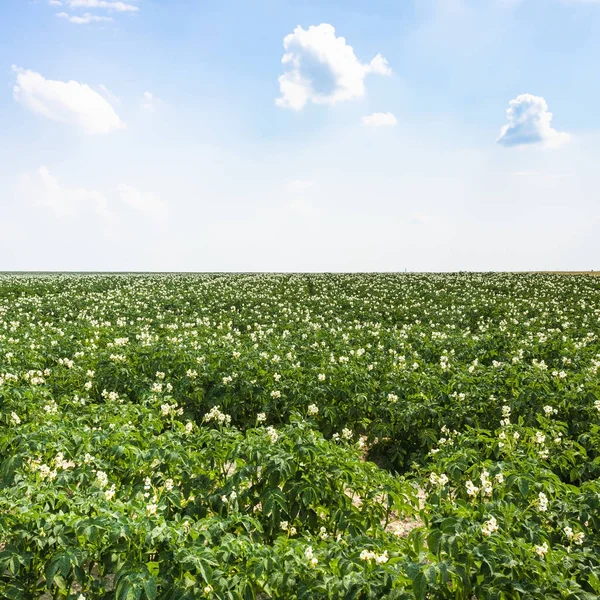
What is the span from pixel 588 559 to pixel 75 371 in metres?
10.3

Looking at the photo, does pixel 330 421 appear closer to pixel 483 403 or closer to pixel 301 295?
pixel 483 403

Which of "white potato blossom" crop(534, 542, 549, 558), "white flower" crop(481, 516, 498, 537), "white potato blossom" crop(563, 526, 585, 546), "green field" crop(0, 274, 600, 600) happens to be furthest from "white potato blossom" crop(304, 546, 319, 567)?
"white potato blossom" crop(563, 526, 585, 546)

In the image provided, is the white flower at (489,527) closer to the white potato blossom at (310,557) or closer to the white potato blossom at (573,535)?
the white potato blossom at (573,535)

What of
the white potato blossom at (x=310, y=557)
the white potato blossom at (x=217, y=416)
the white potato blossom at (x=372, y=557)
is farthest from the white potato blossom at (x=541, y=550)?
the white potato blossom at (x=217, y=416)

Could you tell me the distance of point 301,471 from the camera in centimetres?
531

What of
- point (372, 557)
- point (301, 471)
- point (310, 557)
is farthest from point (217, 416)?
→ point (372, 557)

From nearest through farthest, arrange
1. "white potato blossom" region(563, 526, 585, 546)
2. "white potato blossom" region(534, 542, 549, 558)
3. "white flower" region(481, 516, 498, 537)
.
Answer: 1. "white potato blossom" region(534, 542, 549, 558)
2. "white flower" region(481, 516, 498, 537)
3. "white potato blossom" region(563, 526, 585, 546)

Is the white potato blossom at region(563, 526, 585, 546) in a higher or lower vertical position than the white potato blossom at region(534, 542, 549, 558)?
lower

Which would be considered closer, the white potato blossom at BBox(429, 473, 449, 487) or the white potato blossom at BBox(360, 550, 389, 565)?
the white potato blossom at BBox(360, 550, 389, 565)

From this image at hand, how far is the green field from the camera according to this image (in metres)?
3.63

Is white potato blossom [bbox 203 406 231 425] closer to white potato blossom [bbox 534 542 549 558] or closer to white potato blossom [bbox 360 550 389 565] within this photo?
white potato blossom [bbox 360 550 389 565]

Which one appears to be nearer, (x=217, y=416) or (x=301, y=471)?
(x=301, y=471)

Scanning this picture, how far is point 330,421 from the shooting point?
8.78 metres

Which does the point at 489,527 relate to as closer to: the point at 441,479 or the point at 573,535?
the point at 573,535
